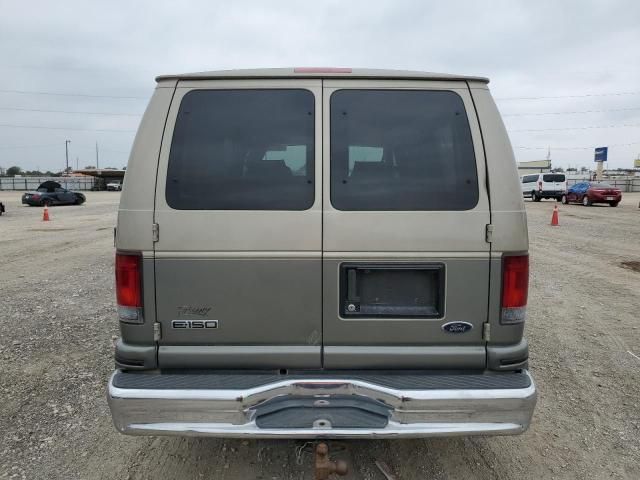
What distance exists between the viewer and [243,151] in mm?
2566

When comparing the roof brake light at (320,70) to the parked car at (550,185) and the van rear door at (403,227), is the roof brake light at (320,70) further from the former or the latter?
the parked car at (550,185)

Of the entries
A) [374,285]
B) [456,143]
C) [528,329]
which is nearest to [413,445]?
Answer: [374,285]

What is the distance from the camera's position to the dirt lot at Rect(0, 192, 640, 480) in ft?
9.62

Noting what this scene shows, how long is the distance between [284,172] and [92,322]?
434cm

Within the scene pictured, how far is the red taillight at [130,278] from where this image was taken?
8.13 ft

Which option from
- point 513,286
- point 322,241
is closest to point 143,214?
point 322,241

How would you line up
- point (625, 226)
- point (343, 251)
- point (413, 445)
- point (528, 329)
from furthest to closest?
point (625, 226) → point (528, 329) → point (413, 445) → point (343, 251)

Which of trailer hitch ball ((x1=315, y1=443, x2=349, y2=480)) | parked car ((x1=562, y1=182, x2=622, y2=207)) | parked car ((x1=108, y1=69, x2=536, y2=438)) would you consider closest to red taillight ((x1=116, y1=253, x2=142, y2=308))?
parked car ((x1=108, y1=69, x2=536, y2=438))

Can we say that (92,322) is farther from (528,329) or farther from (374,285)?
(528,329)

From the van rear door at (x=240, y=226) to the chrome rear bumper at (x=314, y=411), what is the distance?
220 millimetres

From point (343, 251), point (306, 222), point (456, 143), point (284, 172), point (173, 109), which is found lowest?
point (343, 251)

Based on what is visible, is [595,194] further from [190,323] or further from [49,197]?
[49,197]

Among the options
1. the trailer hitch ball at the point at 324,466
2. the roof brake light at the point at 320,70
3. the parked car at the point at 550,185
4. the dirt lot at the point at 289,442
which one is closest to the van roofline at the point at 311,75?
the roof brake light at the point at 320,70

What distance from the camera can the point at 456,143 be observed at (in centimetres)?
259
